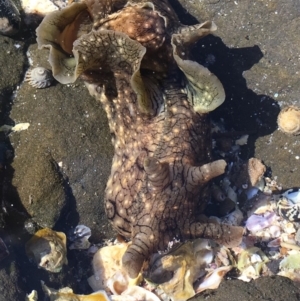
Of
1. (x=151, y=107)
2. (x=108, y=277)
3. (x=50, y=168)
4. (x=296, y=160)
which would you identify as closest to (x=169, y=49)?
(x=151, y=107)

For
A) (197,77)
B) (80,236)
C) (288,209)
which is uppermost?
(197,77)

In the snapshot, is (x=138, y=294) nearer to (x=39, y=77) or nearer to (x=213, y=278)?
(x=213, y=278)

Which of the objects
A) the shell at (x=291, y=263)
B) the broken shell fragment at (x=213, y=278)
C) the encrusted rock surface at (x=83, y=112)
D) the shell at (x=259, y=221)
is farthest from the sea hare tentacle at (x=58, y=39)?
the shell at (x=291, y=263)

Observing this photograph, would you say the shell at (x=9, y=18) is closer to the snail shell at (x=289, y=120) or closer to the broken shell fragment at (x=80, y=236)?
the broken shell fragment at (x=80, y=236)

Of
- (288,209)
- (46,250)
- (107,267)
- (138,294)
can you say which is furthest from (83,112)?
(288,209)

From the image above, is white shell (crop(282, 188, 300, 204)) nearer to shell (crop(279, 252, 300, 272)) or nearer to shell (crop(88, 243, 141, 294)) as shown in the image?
shell (crop(279, 252, 300, 272))
